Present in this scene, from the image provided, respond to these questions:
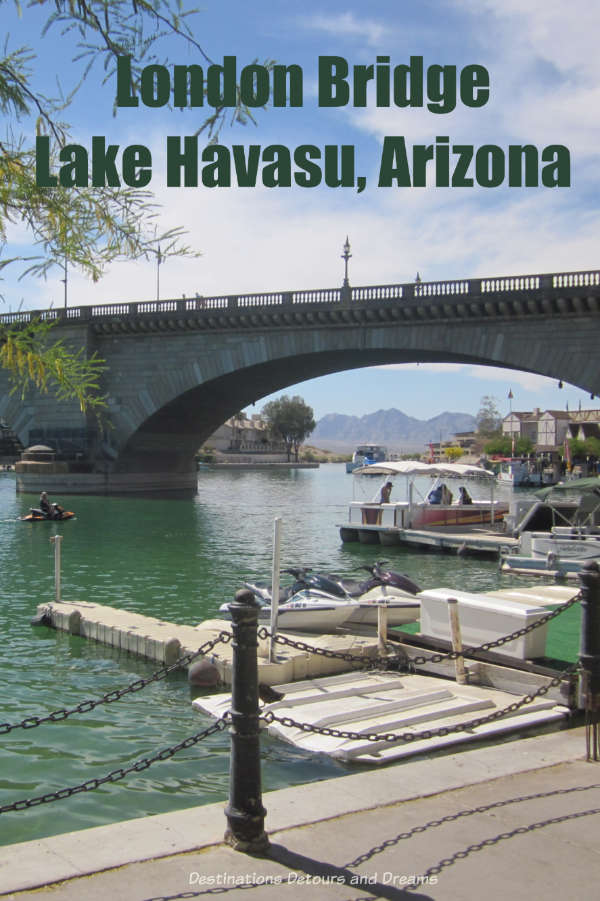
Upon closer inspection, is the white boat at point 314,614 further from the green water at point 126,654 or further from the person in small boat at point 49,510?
the person in small boat at point 49,510

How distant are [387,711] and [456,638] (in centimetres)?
125

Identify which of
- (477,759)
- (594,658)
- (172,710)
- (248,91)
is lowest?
(172,710)

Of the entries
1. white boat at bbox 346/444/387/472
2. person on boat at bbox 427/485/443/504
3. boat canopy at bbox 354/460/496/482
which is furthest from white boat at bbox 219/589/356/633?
white boat at bbox 346/444/387/472

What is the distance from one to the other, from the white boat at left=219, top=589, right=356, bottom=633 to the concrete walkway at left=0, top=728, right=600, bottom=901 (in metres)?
7.37

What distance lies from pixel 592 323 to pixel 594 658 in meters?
35.8

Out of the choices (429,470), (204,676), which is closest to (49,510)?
(429,470)

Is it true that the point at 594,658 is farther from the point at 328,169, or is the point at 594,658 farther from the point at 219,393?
the point at 219,393

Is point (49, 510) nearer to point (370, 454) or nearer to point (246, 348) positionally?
point (246, 348)

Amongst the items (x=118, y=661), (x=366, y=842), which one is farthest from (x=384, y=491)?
(x=366, y=842)

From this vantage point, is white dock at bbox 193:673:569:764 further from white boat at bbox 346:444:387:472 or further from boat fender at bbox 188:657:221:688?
white boat at bbox 346:444:387:472

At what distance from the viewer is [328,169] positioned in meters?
9.67

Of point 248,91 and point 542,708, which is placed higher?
point 248,91

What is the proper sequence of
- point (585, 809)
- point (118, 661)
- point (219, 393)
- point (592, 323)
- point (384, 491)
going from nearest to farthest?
point (585, 809), point (118, 661), point (384, 491), point (592, 323), point (219, 393)

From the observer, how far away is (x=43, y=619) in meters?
15.6
